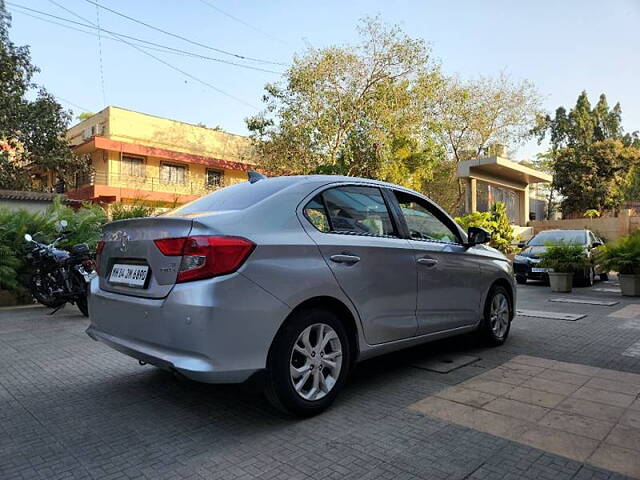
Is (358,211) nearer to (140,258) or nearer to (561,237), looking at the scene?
(140,258)

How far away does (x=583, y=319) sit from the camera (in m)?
7.02

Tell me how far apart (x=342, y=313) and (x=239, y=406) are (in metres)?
0.94

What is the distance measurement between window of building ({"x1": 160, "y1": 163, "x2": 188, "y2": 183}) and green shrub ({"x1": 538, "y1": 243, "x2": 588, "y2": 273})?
2163 cm

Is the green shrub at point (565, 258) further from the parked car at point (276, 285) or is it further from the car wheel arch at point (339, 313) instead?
the car wheel arch at point (339, 313)

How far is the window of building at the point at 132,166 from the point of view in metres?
26.0

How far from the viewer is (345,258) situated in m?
3.32

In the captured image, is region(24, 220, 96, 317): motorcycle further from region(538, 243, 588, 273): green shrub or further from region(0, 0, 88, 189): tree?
region(0, 0, 88, 189): tree

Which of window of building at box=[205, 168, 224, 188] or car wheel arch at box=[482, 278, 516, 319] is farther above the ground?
window of building at box=[205, 168, 224, 188]

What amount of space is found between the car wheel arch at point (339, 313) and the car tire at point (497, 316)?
6.70ft

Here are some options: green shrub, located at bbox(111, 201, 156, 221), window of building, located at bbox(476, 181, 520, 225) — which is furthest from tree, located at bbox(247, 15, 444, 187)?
green shrub, located at bbox(111, 201, 156, 221)

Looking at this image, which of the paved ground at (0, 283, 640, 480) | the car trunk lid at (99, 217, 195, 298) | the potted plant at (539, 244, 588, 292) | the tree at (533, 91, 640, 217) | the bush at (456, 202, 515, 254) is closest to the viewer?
the paved ground at (0, 283, 640, 480)

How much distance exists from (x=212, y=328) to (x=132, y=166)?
25872mm

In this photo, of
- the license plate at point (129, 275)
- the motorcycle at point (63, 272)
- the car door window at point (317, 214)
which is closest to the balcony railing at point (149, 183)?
the motorcycle at point (63, 272)

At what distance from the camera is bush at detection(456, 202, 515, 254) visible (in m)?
19.6
